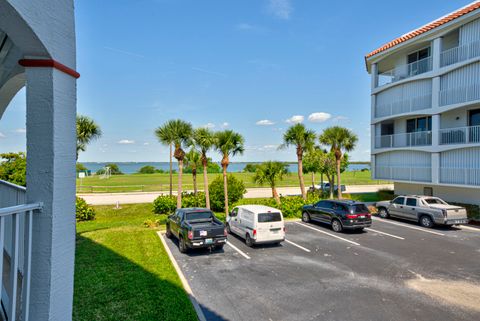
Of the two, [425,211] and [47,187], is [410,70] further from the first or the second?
[47,187]

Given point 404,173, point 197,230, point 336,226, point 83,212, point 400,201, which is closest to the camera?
point 197,230

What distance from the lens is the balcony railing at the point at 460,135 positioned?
60.4ft

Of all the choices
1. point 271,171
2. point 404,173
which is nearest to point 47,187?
point 271,171

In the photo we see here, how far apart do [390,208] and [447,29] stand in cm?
1334

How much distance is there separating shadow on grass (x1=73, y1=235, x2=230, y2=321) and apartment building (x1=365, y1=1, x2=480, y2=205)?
19723 mm

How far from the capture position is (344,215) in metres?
14.9

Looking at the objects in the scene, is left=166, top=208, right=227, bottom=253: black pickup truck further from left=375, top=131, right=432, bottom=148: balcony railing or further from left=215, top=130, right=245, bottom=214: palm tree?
left=375, top=131, right=432, bottom=148: balcony railing

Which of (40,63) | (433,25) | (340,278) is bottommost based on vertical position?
(340,278)

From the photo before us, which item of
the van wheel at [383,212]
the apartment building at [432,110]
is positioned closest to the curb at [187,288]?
the van wheel at [383,212]

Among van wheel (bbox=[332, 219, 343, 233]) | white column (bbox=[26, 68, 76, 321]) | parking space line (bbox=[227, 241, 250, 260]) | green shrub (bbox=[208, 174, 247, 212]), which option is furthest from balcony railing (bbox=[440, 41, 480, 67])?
white column (bbox=[26, 68, 76, 321])

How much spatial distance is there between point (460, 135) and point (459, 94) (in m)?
2.84

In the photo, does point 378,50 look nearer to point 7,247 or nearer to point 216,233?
point 216,233

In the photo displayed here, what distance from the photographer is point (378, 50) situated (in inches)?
977

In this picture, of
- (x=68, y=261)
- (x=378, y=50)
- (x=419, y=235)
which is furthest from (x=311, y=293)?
(x=378, y=50)
